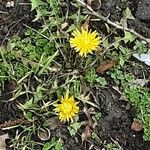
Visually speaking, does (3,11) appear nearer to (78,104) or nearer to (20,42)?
(20,42)

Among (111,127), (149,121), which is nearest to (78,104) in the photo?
(111,127)

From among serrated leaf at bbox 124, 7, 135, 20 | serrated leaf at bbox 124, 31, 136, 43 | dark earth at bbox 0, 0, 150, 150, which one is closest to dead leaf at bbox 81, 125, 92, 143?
dark earth at bbox 0, 0, 150, 150

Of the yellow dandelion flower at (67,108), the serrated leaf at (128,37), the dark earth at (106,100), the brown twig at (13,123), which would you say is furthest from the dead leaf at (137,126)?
the brown twig at (13,123)

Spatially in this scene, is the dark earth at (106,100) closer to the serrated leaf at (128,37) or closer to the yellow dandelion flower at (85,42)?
the serrated leaf at (128,37)

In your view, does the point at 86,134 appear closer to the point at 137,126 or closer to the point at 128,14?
the point at 137,126

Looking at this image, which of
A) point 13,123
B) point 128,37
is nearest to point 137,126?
point 128,37

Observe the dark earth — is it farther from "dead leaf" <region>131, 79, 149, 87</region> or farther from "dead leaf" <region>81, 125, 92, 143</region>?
"dead leaf" <region>131, 79, 149, 87</region>
